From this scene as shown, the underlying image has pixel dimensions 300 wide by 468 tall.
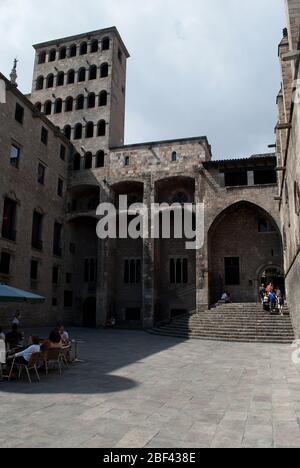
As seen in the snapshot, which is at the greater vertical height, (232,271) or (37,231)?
(37,231)

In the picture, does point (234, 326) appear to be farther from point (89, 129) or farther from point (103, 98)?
point (103, 98)

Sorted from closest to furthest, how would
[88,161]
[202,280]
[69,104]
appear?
[202,280]
[88,161]
[69,104]

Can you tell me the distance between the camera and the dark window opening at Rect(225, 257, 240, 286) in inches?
1131

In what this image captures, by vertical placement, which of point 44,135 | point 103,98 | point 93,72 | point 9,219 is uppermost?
point 93,72

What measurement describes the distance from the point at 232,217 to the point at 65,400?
80.7 ft

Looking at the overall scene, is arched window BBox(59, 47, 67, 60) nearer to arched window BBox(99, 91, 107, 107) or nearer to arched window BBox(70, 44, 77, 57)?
arched window BBox(70, 44, 77, 57)

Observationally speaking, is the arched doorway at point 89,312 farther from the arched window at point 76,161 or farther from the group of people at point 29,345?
the group of people at point 29,345

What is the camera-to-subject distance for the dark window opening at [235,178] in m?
28.6

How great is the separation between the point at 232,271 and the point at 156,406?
76.5ft

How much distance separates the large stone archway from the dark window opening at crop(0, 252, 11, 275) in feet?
48.8

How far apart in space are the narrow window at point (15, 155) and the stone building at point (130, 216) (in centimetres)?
156

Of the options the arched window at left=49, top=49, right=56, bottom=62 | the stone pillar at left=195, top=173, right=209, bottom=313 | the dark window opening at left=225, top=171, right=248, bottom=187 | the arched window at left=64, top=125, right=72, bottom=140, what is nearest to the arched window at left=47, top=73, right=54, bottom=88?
the arched window at left=49, top=49, right=56, bottom=62

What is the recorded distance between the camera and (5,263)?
75.6 ft

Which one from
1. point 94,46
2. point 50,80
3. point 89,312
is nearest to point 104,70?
point 94,46
